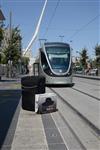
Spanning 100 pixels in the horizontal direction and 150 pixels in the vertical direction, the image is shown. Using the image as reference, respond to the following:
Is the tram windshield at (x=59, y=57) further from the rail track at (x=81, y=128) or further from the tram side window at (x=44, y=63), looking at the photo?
the rail track at (x=81, y=128)

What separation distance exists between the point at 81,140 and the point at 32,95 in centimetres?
576

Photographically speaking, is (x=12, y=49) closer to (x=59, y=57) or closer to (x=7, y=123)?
(x=59, y=57)

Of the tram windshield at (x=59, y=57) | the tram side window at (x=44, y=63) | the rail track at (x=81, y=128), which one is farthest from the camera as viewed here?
the tram side window at (x=44, y=63)

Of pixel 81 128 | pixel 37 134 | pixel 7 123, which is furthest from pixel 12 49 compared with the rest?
pixel 37 134

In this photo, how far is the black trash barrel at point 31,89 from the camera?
15.2 meters

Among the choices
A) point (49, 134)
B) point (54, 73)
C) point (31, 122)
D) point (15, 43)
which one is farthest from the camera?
point (15, 43)

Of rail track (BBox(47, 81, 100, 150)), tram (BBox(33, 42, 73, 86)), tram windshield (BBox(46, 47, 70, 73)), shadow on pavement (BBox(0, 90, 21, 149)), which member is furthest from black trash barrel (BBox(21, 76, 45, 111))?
tram windshield (BBox(46, 47, 70, 73))

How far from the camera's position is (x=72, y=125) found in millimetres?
11961

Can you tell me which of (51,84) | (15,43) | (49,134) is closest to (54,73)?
(51,84)

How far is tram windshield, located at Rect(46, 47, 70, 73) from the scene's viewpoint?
34656mm

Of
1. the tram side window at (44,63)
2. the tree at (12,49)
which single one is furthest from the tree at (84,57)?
the tram side window at (44,63)

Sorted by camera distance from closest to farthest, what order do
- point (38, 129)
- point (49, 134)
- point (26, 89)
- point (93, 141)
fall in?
point (93, 141), point (49, 134), point (38, 129), point (26, 89)

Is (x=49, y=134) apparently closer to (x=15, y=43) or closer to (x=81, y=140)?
(x=81, y=140)

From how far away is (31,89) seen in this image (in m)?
15.4
